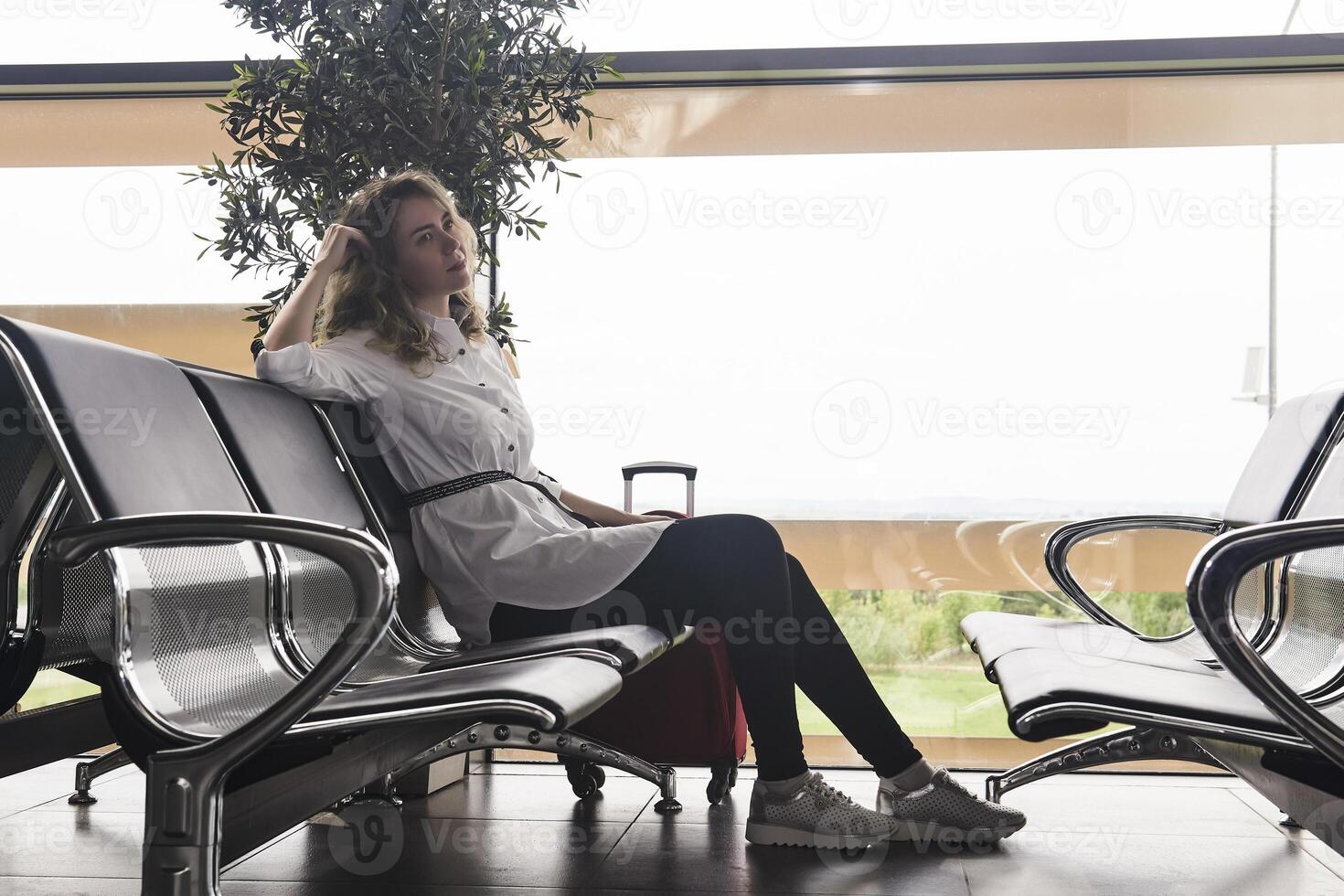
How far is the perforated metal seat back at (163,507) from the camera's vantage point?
1252 mm

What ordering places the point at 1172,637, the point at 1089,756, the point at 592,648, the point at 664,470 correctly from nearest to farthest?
the point at 592,648
the point at 1089,756
the point at 1172,637
the point at 664,470

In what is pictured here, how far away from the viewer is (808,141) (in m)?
3.19

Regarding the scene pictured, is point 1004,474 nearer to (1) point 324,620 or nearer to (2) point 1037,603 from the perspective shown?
(2) point 1037,603

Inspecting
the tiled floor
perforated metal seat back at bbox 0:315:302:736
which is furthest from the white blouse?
the tiled floor

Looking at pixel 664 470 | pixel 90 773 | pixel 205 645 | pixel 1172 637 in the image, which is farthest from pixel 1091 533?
pixel 90 773

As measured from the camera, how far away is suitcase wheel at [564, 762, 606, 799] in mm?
2484

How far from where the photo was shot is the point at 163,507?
53.6 inches

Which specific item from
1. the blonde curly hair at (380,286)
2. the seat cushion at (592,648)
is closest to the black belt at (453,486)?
the blonde curly hair at (380,286)

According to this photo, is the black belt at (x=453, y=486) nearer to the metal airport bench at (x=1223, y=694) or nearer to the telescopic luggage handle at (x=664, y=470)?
the telescopic luggage handle at (x=664, y=470)

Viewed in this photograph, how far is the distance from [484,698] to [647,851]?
3.39 feet

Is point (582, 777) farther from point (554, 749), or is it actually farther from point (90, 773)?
point (90, 773)

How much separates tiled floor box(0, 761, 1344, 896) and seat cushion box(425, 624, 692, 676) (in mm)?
442
